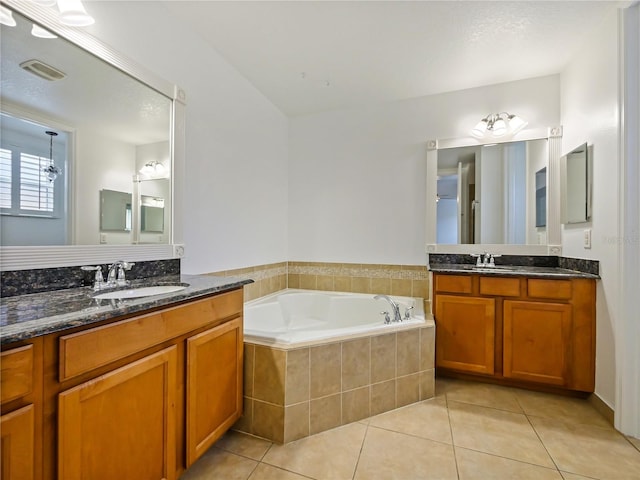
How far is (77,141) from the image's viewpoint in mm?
1307

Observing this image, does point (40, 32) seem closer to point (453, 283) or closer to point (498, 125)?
point (453, 283)

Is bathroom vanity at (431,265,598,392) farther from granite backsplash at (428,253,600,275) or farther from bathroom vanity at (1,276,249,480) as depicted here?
bathroom vanity at (1,276,249,480)

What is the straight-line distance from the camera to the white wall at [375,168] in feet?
8.59

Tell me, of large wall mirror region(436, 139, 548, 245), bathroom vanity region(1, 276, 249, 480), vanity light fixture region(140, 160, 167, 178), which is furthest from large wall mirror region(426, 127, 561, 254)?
vanity light fixture region(140, 160, 167, 178)

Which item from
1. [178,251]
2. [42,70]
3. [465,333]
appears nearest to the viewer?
[42,70]

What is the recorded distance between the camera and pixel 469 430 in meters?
1.67

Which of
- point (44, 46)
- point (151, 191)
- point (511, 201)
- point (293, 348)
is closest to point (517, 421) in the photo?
point (293, 348)

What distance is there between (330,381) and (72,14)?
2045 millimetres

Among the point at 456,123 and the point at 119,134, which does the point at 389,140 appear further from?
the point at 119,134

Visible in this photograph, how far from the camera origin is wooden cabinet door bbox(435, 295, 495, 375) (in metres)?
2.15

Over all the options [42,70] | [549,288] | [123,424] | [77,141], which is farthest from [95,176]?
[549,288]

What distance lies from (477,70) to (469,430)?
2.50m

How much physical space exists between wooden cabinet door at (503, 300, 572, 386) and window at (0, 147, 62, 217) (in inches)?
104

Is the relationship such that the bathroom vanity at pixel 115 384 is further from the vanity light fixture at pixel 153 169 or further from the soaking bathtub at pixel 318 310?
the soaking bathtub at pixel 318 310
